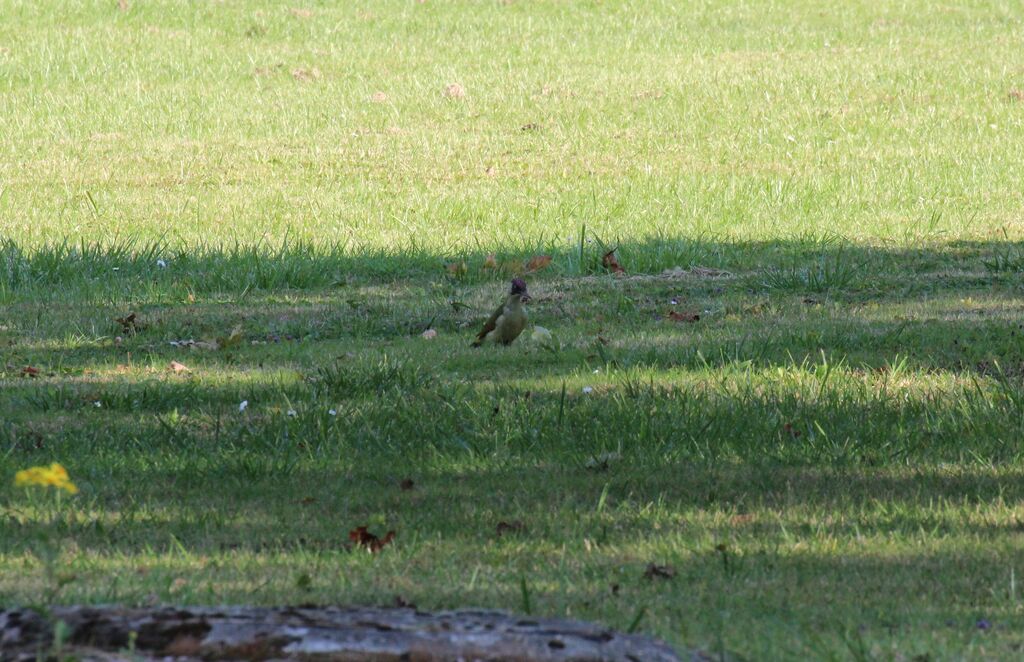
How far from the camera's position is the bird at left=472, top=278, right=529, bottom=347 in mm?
8031

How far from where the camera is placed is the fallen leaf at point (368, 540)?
16.2 feet

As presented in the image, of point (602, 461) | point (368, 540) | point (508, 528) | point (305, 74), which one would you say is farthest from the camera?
point (305, 74)

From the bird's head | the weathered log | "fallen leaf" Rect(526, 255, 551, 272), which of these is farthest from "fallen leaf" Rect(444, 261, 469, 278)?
the weathered log

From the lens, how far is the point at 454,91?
1978cm

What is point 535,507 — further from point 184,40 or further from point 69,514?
point 184,40

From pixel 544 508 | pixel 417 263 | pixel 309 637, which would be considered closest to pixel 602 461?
pixel 544 508

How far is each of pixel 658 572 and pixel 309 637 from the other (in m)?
1.79

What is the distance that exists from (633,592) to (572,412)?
87.8 inches

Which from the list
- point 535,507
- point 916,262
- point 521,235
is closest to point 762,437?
point 535,507

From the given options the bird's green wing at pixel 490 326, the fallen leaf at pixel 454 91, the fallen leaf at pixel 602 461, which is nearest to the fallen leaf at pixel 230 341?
the bird's green wing at pixel 490 326

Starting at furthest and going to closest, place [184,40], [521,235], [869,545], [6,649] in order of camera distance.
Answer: [184,40]
[521,235]
[869,545]
[6,649]

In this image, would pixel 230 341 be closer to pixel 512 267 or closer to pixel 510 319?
pixel 510 319

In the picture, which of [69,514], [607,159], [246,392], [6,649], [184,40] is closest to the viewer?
[6,649]

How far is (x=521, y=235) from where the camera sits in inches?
506
